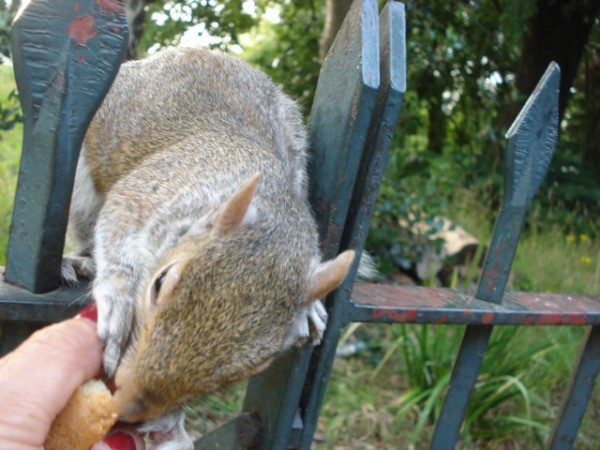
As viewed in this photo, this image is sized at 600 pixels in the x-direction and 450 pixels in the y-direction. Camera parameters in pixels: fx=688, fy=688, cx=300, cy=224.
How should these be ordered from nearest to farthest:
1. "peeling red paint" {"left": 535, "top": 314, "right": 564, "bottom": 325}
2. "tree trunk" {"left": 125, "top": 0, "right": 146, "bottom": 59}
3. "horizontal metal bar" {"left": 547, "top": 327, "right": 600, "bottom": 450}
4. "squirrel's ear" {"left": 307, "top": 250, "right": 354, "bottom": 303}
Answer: "squirrel's ear" {"left": 307, "top": 250, "right": 354, "bottom": 303} < "peeling red paint" {"left": 535, "top": 314, "right": 564, "bottom": 325} < "horizontal metal bar" {"left": 547, "top": 327, "right": 600, "bottom": 450} < "tree trunk" {"left": 125, "top": 0, "right": 146, "bottom": 59}

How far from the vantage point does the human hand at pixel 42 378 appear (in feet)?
2.58

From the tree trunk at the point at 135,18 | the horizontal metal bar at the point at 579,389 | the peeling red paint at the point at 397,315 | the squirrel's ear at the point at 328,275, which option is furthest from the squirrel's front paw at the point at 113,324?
the tree trunk at the point at 135,18

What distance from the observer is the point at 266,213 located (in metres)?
1.32

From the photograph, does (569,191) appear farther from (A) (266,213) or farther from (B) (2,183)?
(A) (266,213)

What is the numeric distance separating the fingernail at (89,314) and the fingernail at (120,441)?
176mm

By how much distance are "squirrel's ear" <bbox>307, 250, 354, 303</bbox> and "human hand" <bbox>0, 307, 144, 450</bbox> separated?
38 cm

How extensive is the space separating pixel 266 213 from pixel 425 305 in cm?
35

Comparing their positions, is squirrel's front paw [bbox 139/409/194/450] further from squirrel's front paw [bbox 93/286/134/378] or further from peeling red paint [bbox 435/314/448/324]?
peeling red paint [bbox 435/314/448/324]

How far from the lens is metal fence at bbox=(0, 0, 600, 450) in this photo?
0.94m

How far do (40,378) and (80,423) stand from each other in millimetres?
96

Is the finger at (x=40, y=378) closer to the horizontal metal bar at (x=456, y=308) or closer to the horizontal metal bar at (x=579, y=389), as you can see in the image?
the horizontal metal bar at (x=456, y=308)

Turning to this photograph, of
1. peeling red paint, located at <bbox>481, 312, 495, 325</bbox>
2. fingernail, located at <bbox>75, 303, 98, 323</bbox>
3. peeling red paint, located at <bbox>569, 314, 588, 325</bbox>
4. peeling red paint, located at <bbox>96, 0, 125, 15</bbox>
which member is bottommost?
fingernail, located at <bbox>75, 303, 98, 323</bbox>

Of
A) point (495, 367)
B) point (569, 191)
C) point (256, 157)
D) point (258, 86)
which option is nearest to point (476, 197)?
point (569, 191)

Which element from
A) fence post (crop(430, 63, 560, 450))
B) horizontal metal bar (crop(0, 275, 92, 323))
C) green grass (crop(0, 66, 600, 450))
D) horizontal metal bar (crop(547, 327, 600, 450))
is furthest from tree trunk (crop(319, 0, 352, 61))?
horizontal metal bar (crop(0, 275, 92, 323))
